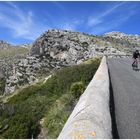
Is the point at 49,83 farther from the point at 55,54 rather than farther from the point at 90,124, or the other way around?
the point at 55,54

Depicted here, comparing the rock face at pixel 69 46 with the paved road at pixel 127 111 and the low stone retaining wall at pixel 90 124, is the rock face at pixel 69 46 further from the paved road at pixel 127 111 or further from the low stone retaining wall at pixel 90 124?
the low stone retaining wall at pixel 90 124

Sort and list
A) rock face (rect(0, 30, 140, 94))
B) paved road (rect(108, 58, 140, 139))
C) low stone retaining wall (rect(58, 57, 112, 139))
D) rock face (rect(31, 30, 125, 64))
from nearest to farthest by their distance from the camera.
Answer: low stone retaining wall (rect(58, 57, 112, 139))
paved road (rect(108, 58, 140, 139))
rock face (rect(0, 30, 140, 94))
rock face (rect(31, 30, 125, 64))

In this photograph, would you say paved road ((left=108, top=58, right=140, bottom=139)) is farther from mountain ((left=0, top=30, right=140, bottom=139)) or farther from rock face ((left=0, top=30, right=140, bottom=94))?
rock face ((left=0, top=30, right=140, bottom=94))

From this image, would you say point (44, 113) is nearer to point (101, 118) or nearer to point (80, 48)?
point (101, 118)

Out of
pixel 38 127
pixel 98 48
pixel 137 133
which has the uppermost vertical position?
pixel 98 48

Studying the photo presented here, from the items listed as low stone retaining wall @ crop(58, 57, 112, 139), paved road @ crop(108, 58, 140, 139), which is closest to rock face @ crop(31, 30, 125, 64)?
paved road @ crop(108, 58, 140, 139)

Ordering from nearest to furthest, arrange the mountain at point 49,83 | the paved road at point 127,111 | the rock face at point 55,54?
the paved road at point 127,111
the mountain at point 49,83
the rock face at point 55,54

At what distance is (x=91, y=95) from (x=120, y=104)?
66.7 inches

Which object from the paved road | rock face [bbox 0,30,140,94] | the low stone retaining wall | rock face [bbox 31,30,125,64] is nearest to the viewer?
the low stone retaining wall

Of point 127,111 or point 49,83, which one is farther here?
point 49,83

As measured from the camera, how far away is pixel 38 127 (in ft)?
72.2

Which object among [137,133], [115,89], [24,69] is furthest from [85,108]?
[24,69]

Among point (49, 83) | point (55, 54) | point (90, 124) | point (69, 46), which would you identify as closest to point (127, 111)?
point (90, 124)

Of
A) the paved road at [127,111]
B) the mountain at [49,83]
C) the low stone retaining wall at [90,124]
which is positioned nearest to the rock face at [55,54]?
the mountain at [49,83]
